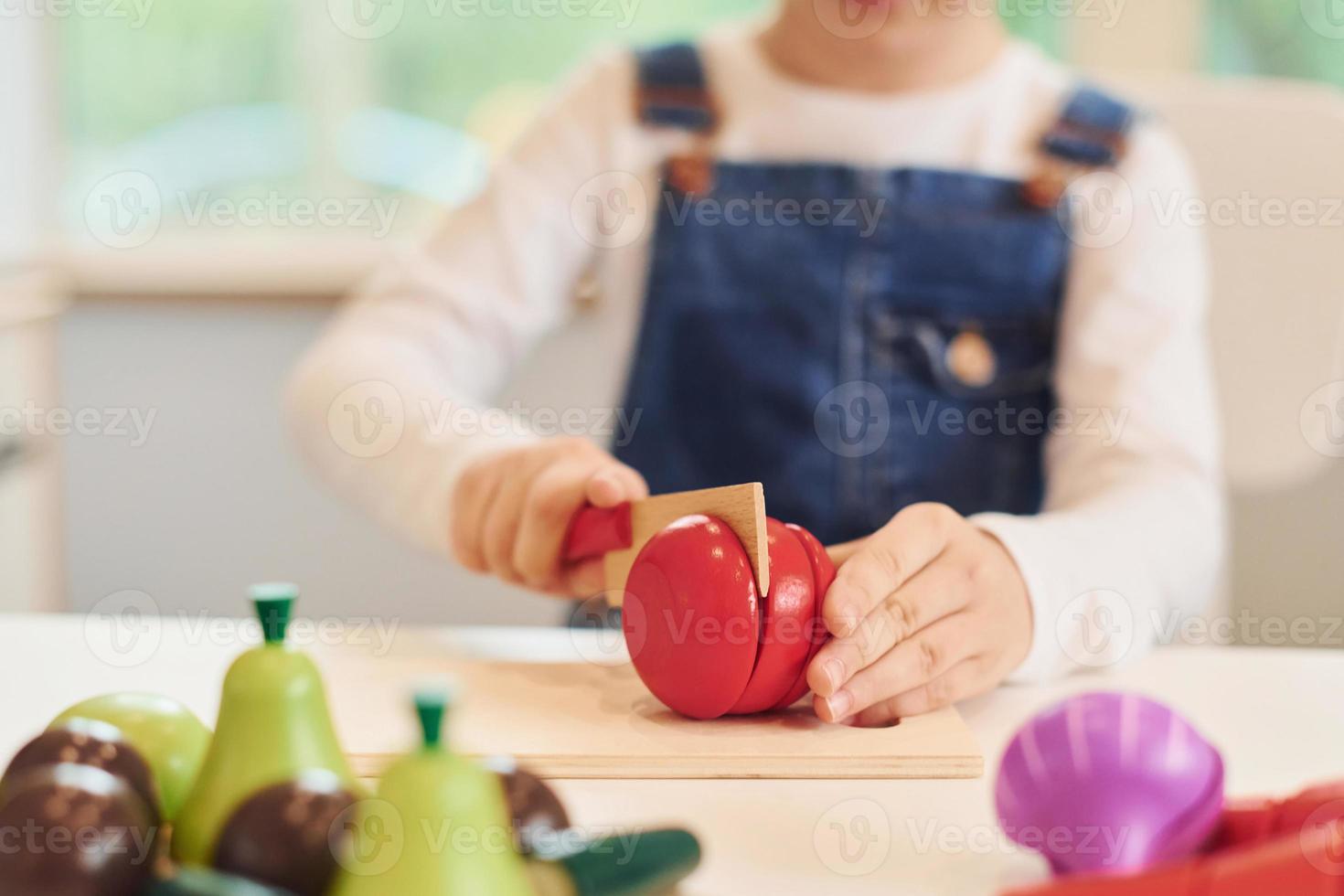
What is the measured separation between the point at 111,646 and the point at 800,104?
1.92 ft

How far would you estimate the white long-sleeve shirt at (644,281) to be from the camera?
0.84 metres

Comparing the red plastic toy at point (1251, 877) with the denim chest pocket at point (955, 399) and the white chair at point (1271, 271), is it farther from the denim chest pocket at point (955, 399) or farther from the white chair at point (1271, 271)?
the white chair at point (1271, 271)

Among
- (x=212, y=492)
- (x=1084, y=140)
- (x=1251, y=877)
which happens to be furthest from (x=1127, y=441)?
(x=212, y=492)

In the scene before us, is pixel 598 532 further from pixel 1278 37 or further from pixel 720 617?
pixel 1278 37

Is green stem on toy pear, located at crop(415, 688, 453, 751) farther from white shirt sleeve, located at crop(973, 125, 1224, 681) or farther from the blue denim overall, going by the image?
the blue denim overall

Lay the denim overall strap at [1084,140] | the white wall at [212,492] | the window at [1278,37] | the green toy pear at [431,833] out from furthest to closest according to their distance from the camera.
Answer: the white wall at [212,492], the window at [1278,37], the denim overall strap at [1084,140], the green toy pear at [431,833]

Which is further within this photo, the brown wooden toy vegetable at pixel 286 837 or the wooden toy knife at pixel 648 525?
the wooden toy knife at pixel 648 525

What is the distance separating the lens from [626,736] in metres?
0.53

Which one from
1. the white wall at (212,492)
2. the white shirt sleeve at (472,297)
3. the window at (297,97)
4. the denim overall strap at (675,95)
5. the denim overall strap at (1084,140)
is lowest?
the white wall at (212,492)

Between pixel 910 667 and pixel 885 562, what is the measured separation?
0.04 m

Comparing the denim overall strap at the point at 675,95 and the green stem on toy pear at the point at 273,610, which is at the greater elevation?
the denim overall strap at the point at 675,95

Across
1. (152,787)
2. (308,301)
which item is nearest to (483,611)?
(308,301)

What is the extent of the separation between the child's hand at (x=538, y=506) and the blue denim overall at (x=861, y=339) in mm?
271

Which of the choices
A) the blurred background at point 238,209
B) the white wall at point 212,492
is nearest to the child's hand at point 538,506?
the blurred background at point 238,209
